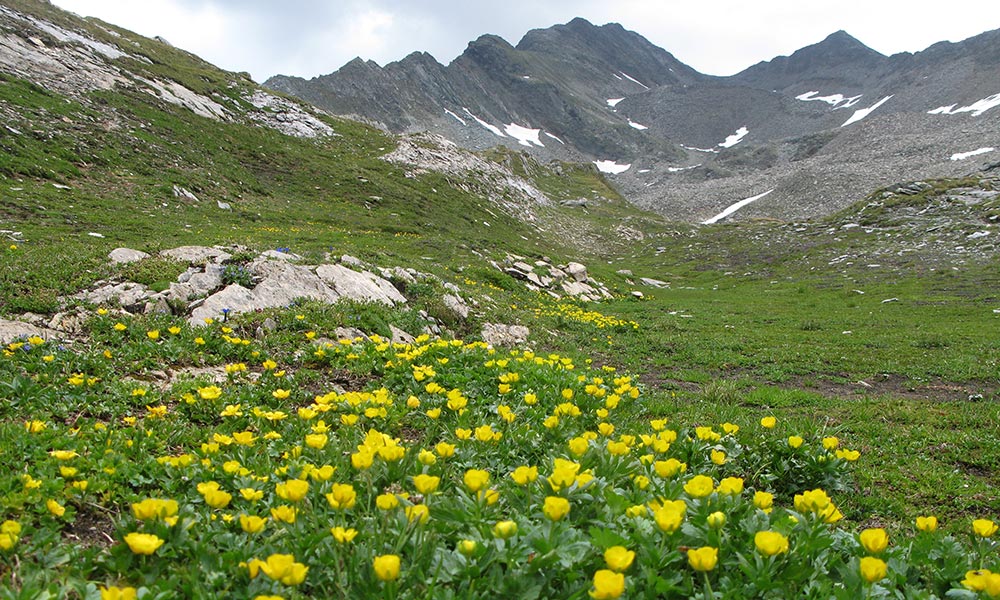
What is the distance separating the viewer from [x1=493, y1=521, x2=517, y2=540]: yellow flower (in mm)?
2348

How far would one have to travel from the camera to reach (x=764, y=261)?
136 ft

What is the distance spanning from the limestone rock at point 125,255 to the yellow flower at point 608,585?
1140 centimetres

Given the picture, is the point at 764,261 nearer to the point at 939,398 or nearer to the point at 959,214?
the point at 959,214

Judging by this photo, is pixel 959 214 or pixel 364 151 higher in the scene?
pixel 959 214

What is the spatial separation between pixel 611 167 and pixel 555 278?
153 meters

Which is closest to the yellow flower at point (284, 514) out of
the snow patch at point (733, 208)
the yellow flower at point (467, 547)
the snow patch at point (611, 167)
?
the yellow flower at point (467, 547)

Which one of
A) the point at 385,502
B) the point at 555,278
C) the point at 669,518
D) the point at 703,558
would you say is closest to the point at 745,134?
the point at 555,278

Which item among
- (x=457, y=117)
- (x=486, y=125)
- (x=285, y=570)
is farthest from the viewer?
(x=486, y=125)

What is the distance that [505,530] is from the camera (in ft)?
7.70

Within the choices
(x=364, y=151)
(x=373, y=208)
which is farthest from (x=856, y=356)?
(x=364, y=151)

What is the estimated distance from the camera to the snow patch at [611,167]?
16066cm

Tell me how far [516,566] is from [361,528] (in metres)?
0.89

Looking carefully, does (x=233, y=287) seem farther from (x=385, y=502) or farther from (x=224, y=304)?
(x=385, y=502)

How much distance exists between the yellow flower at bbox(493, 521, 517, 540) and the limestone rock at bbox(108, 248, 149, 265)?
10801 mm
